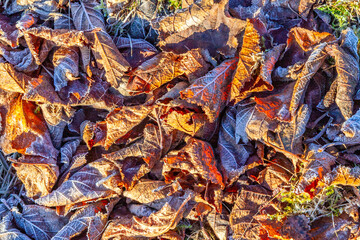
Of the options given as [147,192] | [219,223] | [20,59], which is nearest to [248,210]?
[219,223]

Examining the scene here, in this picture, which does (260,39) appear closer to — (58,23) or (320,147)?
(320,147)

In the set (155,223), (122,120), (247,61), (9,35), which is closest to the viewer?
(247,61)

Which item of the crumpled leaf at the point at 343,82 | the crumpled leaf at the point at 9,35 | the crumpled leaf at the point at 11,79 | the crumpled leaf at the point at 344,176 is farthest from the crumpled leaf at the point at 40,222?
the crumpled leaf at the point at 343,82

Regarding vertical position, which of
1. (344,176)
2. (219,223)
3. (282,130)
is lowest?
(219,223)

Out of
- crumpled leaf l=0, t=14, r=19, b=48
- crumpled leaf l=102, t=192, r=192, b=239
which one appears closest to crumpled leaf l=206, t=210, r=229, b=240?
crumpled leaf l=102, t=192, r=192, b=239

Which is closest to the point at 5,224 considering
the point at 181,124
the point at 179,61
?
the point at 181,124

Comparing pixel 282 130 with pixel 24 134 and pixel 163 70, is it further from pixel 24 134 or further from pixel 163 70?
pixel 24 134
